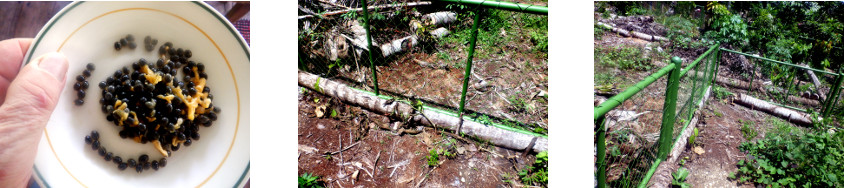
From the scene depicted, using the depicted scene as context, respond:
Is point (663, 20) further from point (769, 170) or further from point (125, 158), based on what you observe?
point (125, 158)

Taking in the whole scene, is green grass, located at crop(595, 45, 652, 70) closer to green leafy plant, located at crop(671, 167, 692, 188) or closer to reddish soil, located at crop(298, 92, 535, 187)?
reddish soil, located at crop(298, 92, 535, 187)

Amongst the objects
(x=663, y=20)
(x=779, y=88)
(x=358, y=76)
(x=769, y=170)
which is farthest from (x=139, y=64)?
(x=779, y=88)

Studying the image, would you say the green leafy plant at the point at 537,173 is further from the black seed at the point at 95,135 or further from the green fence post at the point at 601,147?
the black seed at the point at 95,135

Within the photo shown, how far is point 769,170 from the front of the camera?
70.5 inches

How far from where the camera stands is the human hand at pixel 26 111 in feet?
3.23

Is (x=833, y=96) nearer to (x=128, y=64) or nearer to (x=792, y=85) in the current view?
(x=792, y=85)

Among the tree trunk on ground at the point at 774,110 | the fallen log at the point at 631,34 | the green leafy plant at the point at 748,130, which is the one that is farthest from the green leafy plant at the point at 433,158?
the tree trunk on ground at the point at 774,110

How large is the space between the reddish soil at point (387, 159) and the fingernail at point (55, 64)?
2.57 feet

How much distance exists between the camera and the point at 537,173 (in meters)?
1.54

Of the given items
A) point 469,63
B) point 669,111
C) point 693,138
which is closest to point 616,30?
point 469,63

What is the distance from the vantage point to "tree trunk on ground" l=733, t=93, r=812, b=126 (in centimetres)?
190

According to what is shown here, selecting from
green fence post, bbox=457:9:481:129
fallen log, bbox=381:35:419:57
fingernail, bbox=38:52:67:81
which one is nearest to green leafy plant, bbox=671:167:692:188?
green fence post, bbox=457:9:481:129

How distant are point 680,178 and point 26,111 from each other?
2555 millimetres

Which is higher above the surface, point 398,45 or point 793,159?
point 398,45
